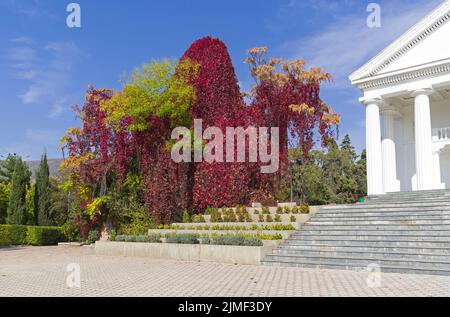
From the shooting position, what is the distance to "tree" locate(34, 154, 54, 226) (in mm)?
32281

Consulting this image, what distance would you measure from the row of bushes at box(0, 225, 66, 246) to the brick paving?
16.2 metres

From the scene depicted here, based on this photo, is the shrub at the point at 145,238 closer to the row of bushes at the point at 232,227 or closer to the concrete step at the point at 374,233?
the row of bushes at the point at 232,227

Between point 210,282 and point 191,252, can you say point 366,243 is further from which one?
point 191,252

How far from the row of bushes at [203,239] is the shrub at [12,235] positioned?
1336 cm

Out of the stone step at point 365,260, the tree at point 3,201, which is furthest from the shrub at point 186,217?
the tree at point 3,201

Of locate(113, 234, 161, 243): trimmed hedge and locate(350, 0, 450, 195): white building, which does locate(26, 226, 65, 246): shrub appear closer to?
locate(113, 234, 161, 243): trimmed hedge

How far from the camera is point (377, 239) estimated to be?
42.5 feet

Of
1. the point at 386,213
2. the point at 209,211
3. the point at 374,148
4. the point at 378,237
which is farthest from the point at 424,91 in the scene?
the point at 209,211

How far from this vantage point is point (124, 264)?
14070mm

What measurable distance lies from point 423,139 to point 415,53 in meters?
4.37

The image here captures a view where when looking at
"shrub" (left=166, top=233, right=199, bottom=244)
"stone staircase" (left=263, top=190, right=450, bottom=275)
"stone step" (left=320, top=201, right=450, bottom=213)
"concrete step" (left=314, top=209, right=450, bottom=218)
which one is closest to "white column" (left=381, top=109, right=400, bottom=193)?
"stone staircase" (left=263, top=190, right=450, bottom=275)

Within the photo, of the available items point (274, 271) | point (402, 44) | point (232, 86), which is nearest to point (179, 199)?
point (232, 86)

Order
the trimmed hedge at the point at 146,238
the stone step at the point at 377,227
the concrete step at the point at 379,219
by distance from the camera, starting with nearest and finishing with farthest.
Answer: the stone step at the point at 377,227 < the concrete step at the point at 379,219 < the trimmed hedge at the point at 146,238

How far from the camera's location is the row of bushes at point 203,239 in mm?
14031
